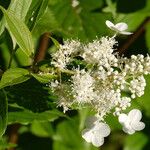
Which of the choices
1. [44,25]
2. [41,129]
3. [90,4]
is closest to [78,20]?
[90,4]

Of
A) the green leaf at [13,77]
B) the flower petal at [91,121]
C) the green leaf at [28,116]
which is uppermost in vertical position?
the green leaf at [13,77]

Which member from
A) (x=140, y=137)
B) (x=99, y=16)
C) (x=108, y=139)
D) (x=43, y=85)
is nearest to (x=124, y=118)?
(x=43, y=85)

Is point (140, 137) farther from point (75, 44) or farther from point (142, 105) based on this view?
point (75, 44)

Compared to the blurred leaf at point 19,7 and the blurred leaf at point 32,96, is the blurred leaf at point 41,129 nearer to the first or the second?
the blurred leaf at point 32,96

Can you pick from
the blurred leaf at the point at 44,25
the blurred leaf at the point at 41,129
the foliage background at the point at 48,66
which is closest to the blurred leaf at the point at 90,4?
the foliage background at the point at 48,66

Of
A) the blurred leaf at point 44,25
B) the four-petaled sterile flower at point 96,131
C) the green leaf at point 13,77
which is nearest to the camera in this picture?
the green leaf at point 13,77
